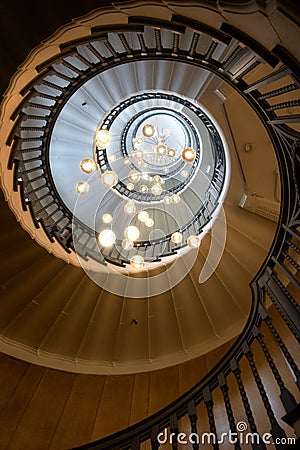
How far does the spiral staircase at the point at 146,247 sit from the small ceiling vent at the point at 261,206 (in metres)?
0.03

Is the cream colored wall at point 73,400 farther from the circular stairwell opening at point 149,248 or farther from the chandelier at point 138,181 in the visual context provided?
the chandelier at point 138,181

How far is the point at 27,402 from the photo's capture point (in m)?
4.87

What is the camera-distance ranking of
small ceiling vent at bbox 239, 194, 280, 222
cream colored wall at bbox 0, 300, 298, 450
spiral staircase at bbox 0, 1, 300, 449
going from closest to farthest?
spiral staircase at bbox 0, 1, 300, 449, cream colored wall at bbox 0, 300, 298, 450, small ceiling vent at bbox 239, 194, 280, 222

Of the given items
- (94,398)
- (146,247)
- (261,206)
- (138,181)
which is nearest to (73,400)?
(94,398)

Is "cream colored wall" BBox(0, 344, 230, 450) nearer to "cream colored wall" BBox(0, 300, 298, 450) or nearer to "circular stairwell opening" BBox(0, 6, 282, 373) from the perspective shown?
"cream colored wall" BBox(0, 300, 298, 450)

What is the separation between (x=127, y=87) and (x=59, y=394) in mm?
5656

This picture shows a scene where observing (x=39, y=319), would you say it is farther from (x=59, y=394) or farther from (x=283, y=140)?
(x=283, y=140)

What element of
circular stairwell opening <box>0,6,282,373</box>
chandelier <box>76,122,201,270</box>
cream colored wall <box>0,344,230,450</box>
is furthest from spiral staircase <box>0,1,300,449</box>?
chandelier <box>76,122,201,270</box>

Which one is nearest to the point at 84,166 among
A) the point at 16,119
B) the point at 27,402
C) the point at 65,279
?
the point at 16,119

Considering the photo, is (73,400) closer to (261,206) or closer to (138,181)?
(138,181)

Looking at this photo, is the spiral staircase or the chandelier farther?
the chandelier

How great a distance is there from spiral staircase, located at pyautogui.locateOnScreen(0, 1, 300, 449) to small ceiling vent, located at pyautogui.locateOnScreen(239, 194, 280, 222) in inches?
1.0

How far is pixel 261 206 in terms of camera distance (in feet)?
16.6

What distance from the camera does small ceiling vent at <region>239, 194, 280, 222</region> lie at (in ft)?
16.5
